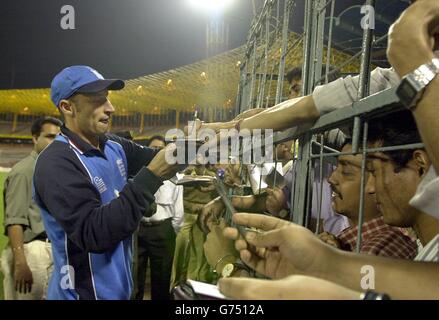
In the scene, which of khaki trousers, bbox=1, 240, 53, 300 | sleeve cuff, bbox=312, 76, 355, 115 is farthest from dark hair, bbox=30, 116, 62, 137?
sleeve cuff, bbox=312, 76, 355, 115

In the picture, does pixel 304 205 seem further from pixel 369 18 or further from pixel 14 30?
pixel 14 30

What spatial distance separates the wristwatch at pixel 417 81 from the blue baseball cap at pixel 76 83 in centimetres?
160

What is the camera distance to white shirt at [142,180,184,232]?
186 inches

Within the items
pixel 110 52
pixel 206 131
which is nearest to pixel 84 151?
pixel 206 131

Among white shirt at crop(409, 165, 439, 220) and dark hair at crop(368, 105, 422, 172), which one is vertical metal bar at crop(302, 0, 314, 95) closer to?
dark hair at crop(368, 105, 422, 172)

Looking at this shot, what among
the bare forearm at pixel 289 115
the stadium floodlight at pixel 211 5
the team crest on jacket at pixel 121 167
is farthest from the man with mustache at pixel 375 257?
the stadium floodlight at pixel 211 5

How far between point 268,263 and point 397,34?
1.87 feet

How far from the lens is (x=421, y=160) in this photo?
3.67 feet

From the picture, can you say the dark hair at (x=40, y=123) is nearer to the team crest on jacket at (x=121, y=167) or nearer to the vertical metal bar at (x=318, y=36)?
the team crest on jacket at (x=121, y=167)

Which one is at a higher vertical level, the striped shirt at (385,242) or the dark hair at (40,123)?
the dark hair at (40,123)

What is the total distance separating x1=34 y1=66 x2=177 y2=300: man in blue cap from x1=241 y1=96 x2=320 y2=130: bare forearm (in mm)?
497

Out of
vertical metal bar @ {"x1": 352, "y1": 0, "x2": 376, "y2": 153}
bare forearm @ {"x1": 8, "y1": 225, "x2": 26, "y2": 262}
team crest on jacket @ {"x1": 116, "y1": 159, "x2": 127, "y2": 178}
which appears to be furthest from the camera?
bare forearm @ {"x1": 8, "y1": 225, "x2": 26, "y2": 262}

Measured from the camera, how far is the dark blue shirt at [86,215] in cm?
163

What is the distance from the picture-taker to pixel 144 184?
67.4 inches
